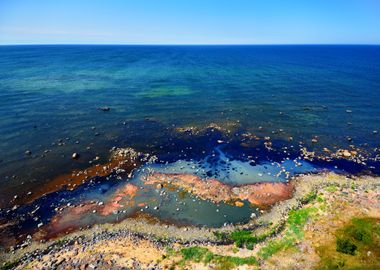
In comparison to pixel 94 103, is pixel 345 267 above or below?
below

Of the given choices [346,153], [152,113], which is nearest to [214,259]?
[346,153]

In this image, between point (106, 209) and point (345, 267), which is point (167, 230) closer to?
point (106, 209)

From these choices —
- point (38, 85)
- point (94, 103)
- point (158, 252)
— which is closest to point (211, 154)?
point (158, 252)

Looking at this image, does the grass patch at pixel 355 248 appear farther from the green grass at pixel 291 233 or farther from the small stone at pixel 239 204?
the small stone at pixel 239 204

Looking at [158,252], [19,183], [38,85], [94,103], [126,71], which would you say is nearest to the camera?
[158,252]

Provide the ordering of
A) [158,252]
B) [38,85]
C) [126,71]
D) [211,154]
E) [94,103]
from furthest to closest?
[126,71], [38,85], [94,103], [211,154], [158,252]

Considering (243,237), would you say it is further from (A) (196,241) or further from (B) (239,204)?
(B) (239,204)

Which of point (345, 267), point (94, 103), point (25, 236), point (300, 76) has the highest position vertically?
point (300, 76)

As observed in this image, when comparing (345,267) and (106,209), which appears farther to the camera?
(106,209)

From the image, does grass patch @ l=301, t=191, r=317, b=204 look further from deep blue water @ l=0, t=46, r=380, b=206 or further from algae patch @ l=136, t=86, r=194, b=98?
algae patch @ l=136, t=86, r=194, b=98
